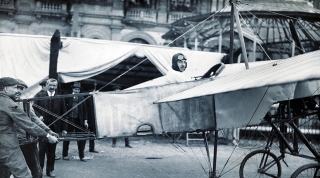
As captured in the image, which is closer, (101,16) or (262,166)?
(262,166)

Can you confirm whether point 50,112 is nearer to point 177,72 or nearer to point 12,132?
point 12,132

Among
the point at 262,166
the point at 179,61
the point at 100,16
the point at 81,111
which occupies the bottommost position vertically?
the point at 262,166

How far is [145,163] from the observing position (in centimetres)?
804

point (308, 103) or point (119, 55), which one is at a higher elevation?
point (119, 55)

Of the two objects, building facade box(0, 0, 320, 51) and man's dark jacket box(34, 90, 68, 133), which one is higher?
building facade box(0, 0, 320, 51)

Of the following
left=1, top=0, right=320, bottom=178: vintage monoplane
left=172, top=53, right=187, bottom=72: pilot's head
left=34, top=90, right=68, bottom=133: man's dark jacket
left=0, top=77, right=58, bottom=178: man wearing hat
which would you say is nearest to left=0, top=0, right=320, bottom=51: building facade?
left=34, top=90, right=68, bottom=133: man's dark jacket

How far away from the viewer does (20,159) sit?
406 cm

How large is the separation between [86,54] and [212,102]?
581 centimetres

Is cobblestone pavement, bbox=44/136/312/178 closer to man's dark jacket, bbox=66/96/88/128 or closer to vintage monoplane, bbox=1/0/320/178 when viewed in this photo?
vintage monoplane, bbox=1/0/320/178

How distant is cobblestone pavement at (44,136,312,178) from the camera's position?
6809 millimetres

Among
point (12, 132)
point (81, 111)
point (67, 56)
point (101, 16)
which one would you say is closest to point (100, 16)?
point (101, 16)

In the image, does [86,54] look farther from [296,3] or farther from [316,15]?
[296,3]

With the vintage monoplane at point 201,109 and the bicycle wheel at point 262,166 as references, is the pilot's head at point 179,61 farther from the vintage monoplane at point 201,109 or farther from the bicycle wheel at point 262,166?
the bicycle wheel at point 262,166

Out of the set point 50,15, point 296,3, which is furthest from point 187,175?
point 50,15
